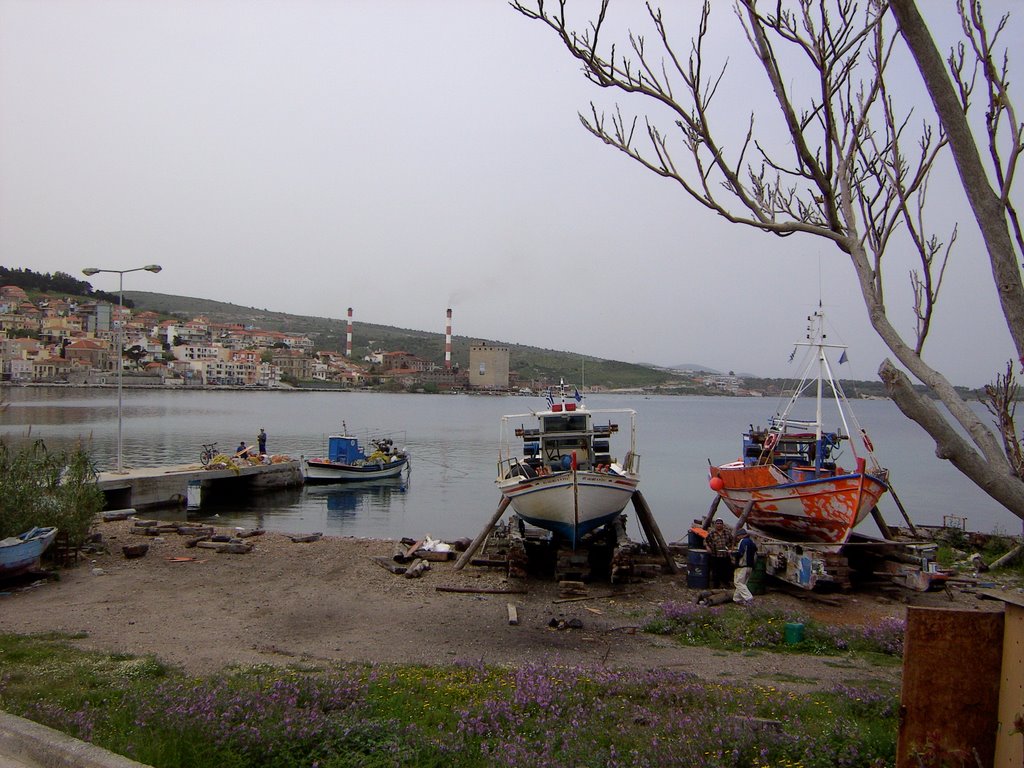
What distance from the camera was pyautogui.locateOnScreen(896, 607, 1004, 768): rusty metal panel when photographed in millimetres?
4199

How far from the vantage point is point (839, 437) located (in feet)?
65.7

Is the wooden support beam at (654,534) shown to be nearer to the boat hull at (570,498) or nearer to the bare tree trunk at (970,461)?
the boat hull at (570,498)

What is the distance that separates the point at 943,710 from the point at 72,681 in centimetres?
705

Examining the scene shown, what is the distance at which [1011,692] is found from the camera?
4.02m

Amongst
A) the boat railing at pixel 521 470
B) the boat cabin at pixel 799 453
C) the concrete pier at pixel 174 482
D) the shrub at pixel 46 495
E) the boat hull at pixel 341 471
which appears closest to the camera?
the shrub at pixel 46 495

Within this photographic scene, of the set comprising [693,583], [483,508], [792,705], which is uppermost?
[792,705]

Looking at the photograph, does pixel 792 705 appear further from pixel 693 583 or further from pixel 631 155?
pixel 693 583

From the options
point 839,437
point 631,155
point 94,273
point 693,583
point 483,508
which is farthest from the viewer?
point 483,508

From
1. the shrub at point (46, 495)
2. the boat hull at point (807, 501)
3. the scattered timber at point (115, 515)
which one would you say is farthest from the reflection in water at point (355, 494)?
the boat hull at point (807, 501)

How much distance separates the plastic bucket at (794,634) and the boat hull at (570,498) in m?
6.00

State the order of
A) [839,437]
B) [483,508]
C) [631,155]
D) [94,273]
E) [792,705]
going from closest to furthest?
[631,155]
[792,705]
[839,437]
[94,273]
[483,508]

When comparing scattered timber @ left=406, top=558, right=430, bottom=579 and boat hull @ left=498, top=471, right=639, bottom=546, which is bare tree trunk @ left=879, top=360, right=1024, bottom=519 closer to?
boat hull @ left=498, top=471, right=639, bottom=546

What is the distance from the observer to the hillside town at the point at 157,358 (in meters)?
140

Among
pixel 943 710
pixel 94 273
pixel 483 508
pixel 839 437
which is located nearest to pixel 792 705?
pixel 943 710
